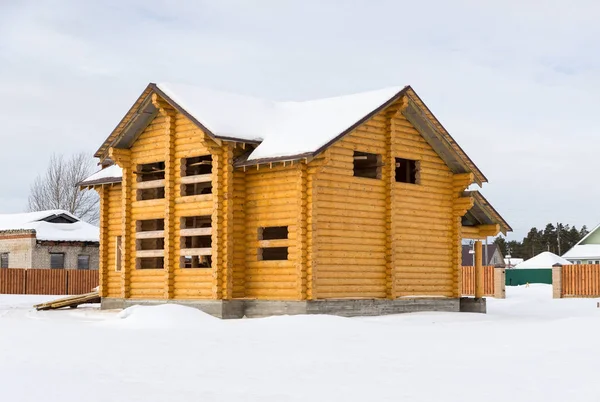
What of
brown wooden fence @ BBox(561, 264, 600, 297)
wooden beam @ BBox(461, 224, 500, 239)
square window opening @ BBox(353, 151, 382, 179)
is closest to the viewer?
square window opening @ BBox(353, 151, 382, 179)

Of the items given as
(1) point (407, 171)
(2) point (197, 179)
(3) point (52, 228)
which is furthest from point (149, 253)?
(3) point (52, 228)

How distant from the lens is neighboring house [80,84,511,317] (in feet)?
88.6

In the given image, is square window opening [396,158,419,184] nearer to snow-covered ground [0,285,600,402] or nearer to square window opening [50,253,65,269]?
snow-covered ground [0,285,600,402]

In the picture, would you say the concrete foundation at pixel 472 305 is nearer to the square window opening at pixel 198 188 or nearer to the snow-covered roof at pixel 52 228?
the square window opening at pixel 198 188

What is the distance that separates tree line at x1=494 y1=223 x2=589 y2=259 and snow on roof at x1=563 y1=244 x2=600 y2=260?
77.2 meters

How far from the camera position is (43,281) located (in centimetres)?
5219

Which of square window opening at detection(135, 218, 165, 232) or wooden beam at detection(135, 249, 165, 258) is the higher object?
square window opening at detection(135, 218, 165, 232)

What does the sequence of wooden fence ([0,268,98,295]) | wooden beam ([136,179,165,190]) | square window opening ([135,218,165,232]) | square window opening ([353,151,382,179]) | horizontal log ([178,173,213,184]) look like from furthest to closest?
wooden fence ([0,268,98,295]) → square window opening ([135,218,165,232]) → wooden beam ([136,179,165,190]) → square window opening ([353,151,382,179]) → horizontal log ([178,173,213,184])

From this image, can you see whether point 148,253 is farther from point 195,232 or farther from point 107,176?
point 107,176

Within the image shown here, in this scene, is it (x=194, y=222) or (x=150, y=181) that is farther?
(x=150, y=181)

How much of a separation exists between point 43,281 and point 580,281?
30.9 metres

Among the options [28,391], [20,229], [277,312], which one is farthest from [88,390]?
[20,229]

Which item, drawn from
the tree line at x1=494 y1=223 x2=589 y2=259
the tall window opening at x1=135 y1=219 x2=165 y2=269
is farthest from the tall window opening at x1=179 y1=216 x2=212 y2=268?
the tree line at x1=494 y1=223 x2=589 y2=259

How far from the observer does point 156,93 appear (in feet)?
95.9
